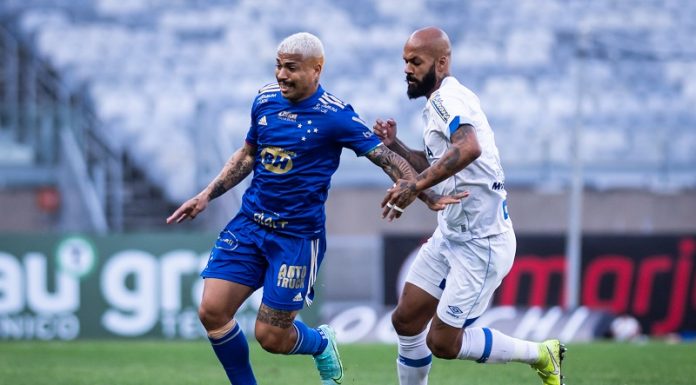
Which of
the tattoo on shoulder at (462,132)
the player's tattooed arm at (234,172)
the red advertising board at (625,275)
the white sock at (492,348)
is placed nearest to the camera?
the tattoo on shoulder at (462,132)

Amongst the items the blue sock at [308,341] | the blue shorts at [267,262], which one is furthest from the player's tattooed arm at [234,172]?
the blue sock at [308,341]

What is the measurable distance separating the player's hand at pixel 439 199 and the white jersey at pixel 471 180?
1.14 feet

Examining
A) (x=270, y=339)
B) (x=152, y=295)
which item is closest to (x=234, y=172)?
(x=270, y=339)

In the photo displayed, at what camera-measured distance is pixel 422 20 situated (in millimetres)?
22500

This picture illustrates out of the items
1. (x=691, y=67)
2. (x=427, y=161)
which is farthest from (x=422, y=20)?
(x=427, y=161)

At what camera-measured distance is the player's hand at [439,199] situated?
6.55 meters

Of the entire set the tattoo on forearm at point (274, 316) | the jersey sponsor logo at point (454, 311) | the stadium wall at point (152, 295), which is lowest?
the stadium wall at point (152, 295)

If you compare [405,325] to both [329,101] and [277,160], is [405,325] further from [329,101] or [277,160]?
[329,101]

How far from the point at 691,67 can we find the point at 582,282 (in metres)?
7.26

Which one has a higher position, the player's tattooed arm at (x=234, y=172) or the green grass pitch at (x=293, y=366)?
the player's tattooed arm at (x=234, y=172)

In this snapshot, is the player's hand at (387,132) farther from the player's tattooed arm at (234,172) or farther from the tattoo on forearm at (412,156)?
the player's tattooed arm at (234,172)

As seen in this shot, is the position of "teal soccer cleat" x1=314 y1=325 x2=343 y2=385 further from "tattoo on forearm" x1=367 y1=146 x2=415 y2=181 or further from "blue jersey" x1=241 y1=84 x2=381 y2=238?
"tattoo on forearm" x1=367 y1=146 x2=415 y2=181

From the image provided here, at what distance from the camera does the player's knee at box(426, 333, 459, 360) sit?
7.10m

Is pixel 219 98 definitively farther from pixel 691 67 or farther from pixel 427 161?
pixel 427 161
